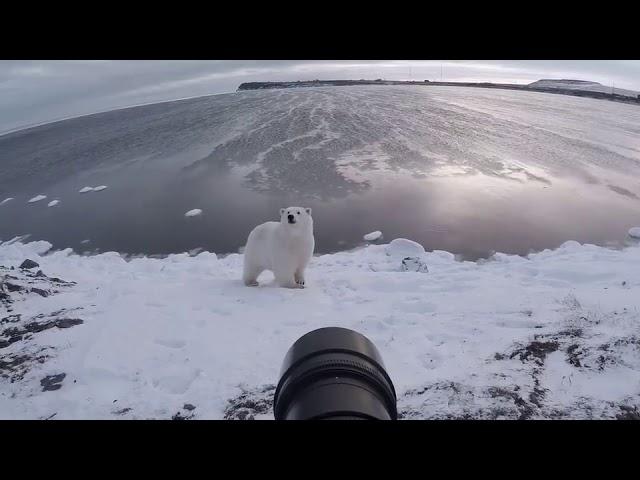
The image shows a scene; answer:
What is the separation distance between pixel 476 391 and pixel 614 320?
1.73m

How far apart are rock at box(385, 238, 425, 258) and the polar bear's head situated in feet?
6.81

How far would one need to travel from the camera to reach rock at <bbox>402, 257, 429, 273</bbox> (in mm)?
5426

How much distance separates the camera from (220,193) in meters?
9.65

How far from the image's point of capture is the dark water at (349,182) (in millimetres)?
7387

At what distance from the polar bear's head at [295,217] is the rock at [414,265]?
1.64m

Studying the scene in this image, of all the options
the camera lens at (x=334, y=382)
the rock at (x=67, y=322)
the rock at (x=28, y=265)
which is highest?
the camera lens at (x=334, y=382)

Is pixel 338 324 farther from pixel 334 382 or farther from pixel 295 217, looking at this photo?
pixel 334 382

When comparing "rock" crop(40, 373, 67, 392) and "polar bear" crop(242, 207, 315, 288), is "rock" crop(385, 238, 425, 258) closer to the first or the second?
"polar bear" crop(242, 207, 315, 288)

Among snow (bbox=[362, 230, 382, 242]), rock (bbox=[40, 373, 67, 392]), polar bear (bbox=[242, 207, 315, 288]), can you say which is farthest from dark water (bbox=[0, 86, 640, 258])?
rock (bbox=[40, 373, 67, 392])

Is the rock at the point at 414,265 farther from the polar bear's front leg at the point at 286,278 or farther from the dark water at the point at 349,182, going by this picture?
the polar bear's front leg at the point at 286,278

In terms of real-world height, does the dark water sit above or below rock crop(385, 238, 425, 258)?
above

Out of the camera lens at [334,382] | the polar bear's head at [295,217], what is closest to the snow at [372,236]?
the polar bear's head at [295,217]
